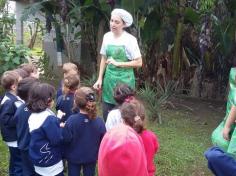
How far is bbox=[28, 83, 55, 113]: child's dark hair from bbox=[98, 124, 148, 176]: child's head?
156 centimetres

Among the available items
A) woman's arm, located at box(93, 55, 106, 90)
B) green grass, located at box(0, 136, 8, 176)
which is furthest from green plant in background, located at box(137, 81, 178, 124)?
green grass, located at box(0, 136, 8, 176)

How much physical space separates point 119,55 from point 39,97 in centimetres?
134

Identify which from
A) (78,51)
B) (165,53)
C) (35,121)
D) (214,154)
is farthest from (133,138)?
(78,51)

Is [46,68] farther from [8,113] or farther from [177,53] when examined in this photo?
[8,113]

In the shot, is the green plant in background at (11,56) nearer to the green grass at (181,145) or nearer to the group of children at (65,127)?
the green grass at (181,145)

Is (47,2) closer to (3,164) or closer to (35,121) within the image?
(3,164)

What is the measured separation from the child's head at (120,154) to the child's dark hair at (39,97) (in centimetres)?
156

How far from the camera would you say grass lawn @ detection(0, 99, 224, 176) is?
4.89 m

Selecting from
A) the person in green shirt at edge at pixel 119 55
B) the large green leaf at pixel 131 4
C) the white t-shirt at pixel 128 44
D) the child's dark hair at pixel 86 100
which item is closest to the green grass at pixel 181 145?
the person in green shirt at edge at pixel 119 55

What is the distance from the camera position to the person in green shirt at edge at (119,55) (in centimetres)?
452

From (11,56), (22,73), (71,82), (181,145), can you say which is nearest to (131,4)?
(11,56)

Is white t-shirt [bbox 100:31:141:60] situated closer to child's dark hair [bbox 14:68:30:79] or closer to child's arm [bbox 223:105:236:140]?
child's dark hair [bbox 14:68:30:79]

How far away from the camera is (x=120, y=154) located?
1.93m

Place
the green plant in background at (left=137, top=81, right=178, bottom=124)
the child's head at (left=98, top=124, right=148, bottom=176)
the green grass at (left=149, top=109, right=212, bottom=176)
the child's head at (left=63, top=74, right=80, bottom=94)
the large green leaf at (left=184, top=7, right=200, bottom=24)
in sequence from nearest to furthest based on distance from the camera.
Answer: the child's head at (left=98, top=124, right=148, bottom=176), the child's head at (left=63, top=74, right=80, bottom=94), the green grass at (left=149, top=109, right=212, bottom=176), the green plant in background at (left=137, top=81, right=178, bottom=124), the large green leaf at (left=184, top=7, right=200, bottom=24)
